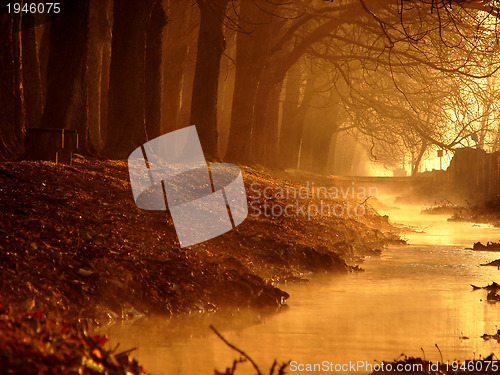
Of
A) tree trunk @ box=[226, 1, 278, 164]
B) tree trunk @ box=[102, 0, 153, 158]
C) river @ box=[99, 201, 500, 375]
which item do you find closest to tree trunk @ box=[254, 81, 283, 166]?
tree trunk @ box=[226, 1, 278, 164]

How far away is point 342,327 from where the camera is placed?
266 inches

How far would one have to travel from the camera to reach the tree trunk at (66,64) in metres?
12.5

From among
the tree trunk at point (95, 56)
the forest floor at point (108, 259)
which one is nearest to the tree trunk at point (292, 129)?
the tree trunk at point (95, 56)

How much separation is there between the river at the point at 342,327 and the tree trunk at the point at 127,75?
20.0ft

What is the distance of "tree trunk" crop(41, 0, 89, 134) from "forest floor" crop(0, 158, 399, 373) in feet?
3.52

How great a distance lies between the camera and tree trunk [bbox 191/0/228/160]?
17.6 m

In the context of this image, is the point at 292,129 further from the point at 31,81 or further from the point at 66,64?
the point at 66,64

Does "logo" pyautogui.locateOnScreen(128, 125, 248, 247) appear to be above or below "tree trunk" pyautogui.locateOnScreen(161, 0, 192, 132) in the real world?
below

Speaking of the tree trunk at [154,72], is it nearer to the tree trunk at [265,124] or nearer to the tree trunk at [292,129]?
the tree trunk at [265,124]

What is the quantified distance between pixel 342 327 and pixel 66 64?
7.92 metres

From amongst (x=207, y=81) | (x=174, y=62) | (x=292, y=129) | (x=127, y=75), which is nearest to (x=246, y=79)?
(x=207, y=81)

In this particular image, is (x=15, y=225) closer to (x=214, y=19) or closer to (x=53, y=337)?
(x=53, y=337)

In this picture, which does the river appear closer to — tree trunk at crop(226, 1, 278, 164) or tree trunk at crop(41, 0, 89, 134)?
tree trunk at crop(41, 0, 89, 134)

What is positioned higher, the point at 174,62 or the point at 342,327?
the point at 174,62
